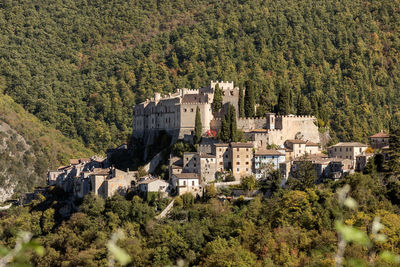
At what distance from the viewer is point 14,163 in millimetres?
115875

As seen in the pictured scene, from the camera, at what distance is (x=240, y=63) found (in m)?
139

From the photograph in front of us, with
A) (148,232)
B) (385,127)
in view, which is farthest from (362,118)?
(148,232)

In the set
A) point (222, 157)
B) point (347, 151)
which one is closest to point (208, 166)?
point (222, 157)

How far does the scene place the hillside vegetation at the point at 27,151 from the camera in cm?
11144

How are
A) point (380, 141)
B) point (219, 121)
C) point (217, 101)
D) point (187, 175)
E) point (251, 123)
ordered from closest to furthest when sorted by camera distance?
1. point (187, 175)
2. point (380, 141)
3. point (219, 121)
4. point (251, 123)
5. point (217, 101)

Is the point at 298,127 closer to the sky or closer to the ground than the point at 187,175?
closer to the sky

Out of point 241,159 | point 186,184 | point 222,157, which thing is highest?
point 222,157

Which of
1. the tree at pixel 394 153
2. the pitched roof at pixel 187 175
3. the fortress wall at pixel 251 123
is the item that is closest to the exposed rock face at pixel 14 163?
the fortress wall at pixel 251 123

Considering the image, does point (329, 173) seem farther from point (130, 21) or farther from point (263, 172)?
point (130, 21)

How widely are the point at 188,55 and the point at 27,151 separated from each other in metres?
43.3

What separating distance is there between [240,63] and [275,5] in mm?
34086

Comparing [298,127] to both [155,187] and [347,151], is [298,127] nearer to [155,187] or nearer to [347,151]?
[347,151]

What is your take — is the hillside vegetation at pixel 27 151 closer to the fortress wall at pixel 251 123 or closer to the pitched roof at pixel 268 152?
the fortress wall at pixel 251 123

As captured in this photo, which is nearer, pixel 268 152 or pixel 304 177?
pixel 304 177
